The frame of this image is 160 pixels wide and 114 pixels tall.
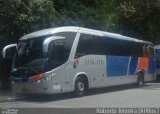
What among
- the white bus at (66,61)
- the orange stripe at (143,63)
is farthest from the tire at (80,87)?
the orange stripe at (143,63)

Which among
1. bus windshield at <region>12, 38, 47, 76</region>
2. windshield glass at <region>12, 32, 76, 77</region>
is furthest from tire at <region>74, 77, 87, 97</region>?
bus windshield at <region>12, 38, 47, 76</region>

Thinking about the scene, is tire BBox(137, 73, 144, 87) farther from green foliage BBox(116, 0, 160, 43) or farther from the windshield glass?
green foliage BBox(116, 0, 160, 43)

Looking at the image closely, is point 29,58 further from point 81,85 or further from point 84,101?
point 84,101

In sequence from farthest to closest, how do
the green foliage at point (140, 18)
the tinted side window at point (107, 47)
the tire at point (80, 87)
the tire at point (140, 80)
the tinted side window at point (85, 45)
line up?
the green foliage at point (140, 18) → the tire at point (140, 80) → the tinted side window at point (107, 47) → the tinted side window at point (85, 45) → the tire at point (80, 87)

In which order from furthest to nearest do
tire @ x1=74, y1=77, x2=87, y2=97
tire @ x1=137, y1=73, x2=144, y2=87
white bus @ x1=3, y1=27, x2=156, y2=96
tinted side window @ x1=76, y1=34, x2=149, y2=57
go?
tire @ x1=137, y1=73, x2=144, y2=87 < tinted side window @ x1=76, y1=34, x2=149, y2=57 < tire @ x1=74, y1=77, x2=87, y2=97 < white bus @ x1=3, y1=27, x2=156, y2=96

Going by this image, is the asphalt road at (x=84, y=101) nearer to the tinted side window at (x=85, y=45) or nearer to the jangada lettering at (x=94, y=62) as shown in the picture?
the jangada lettering at (x=94, y=62)

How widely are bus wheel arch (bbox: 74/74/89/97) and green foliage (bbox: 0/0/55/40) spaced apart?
4.30 m

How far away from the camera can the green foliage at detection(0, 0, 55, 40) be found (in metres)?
22.2

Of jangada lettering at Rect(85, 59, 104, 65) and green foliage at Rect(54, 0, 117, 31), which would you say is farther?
green foliage at Rect(54, 0, 117, 31)

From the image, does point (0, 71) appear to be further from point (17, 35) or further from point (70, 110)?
point (70, 110)

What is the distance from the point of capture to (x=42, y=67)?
18625 millimetres

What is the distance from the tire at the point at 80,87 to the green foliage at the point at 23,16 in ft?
14.4

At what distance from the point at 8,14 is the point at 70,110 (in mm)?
8469

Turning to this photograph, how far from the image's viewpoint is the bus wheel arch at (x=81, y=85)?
802 inches
